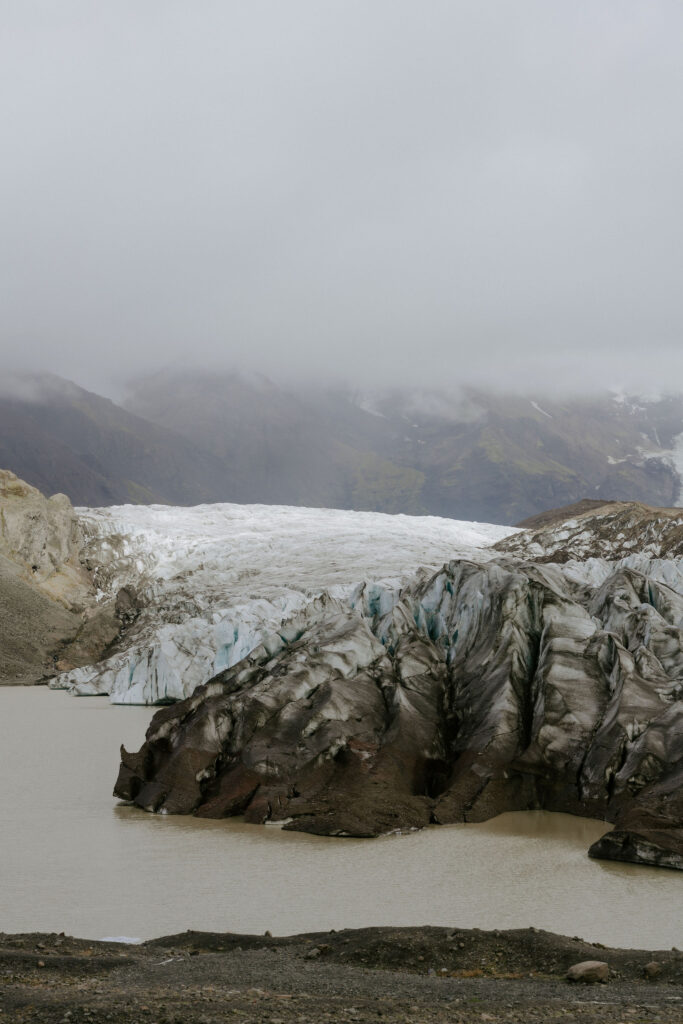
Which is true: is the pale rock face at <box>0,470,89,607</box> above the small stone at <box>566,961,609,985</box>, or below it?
above

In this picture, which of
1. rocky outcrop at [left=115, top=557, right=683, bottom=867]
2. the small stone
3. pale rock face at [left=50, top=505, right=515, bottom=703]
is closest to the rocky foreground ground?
the small stone

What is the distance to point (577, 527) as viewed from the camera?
260 feet

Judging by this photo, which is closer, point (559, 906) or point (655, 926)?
point (655, 926)

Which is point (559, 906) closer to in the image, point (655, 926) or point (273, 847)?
point (655, 926)

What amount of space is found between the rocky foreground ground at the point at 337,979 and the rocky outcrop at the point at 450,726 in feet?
15.9

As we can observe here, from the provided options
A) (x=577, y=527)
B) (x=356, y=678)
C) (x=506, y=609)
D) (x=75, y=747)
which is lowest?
(x=75, y=747)

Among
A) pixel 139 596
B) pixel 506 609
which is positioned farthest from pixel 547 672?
pixel 139 596

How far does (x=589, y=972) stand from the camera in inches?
306

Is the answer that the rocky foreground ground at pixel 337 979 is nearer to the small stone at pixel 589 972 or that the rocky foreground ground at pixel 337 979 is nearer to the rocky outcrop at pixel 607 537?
the small stone at pixel 589 972

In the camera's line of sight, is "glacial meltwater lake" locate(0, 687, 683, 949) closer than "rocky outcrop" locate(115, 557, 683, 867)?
Yes

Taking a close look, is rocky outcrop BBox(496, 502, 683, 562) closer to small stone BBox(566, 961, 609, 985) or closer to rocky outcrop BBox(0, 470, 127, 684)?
rocky outcrop BBox(0, 470, 127, 684)

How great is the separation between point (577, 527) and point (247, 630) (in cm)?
4864

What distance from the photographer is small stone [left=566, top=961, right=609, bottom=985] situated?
7.75 m

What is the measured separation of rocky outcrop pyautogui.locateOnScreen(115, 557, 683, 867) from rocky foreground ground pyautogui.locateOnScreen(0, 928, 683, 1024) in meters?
4.83
